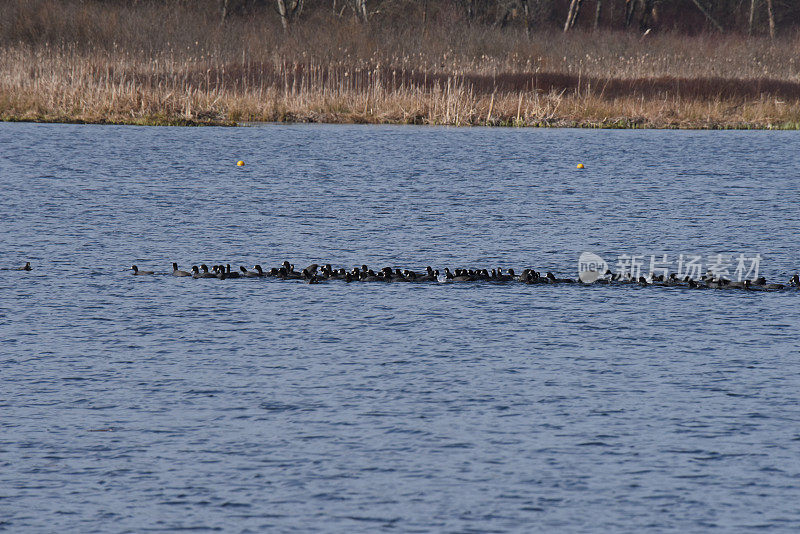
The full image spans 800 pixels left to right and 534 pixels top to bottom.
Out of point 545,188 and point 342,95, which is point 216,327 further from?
point 342,95

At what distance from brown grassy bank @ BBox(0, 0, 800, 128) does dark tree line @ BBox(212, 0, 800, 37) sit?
12184mm

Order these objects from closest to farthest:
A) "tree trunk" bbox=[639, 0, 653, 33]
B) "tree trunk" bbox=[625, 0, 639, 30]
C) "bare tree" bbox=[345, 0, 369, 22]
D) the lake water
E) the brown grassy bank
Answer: the lake water
the brown grassy bank
"bare tree" bbox=[345, 0, 369, 22]
"tree trunk" bbox=[639, 0, 653, 33]
"tree trunk" bbox=[625, 0, 639, 30]

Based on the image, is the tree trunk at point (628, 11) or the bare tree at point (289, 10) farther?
the tree trunk at point (628, 11)

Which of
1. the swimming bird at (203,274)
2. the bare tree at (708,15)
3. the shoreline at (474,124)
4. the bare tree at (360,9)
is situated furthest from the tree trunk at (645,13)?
the swimming bird at (203,274)

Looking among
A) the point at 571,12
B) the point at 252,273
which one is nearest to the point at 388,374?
the point at 252,273

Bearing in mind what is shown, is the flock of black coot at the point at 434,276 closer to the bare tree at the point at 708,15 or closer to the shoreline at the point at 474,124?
the shoreline at the point at 474,124

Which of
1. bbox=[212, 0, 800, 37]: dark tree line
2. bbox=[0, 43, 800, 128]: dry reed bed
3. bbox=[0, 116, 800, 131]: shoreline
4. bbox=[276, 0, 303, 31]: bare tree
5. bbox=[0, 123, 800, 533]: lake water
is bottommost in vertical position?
bbox=[0, 123, 800, 533]: lake water

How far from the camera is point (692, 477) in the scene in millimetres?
10234

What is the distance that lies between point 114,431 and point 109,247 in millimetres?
11236

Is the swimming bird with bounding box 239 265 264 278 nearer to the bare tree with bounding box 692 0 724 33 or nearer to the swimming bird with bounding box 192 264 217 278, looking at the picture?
the swimming bird with bounding box 192 264 217 278

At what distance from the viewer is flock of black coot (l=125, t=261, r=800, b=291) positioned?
61.8ft

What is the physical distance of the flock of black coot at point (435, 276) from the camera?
18844 millimetres

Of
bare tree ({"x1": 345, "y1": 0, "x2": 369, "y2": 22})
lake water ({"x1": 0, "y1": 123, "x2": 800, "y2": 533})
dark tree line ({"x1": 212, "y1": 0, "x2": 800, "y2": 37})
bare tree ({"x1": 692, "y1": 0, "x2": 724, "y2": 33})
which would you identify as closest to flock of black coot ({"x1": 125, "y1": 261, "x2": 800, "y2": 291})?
lake water ({"x1": 0, "y1": 123, "x2": 800, "y2": 533})

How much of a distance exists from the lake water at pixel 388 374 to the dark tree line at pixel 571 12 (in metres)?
40.0
